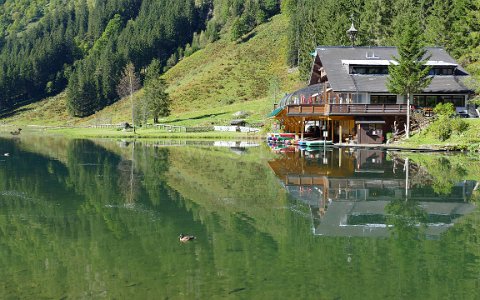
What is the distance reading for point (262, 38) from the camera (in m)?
153

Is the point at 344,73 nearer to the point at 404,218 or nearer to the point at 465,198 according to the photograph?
the point at 465,198

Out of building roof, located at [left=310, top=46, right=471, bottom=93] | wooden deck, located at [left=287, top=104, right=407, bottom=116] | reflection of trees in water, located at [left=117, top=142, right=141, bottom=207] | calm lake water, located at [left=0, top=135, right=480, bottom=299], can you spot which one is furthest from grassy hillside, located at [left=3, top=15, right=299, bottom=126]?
calm lake water, located at [left=0, top=135, right=480, bottom=299]

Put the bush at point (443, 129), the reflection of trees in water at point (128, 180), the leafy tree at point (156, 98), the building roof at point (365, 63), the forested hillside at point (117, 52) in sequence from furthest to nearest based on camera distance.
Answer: the forested hillside at point (117, 52) < the leafy tree at point (156, 98) < the building roof at point (365, 63) < the bush at point (443, 129) < the reflection of trees in water at point (128, 180)

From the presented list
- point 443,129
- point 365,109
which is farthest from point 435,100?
point 443,129

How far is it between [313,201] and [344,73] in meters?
39.3

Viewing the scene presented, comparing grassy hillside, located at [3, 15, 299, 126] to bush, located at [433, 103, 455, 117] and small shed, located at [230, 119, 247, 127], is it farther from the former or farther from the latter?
bush, located at [433, 103, 455, 117]

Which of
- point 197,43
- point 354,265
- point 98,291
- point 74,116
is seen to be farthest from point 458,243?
point 197,43

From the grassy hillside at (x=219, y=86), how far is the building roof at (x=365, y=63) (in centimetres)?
2554

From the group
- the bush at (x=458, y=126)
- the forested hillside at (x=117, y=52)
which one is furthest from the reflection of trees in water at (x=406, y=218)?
the forested hillside at (x=117, y=52)

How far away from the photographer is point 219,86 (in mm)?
124000

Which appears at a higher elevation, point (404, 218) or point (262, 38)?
point (262, 38)

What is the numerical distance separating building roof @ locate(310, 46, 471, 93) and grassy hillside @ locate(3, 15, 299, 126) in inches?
1006

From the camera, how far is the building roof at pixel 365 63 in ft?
190

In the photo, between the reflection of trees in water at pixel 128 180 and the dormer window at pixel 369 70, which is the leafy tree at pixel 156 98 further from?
the reflection of trees in water at pixel 128 180
